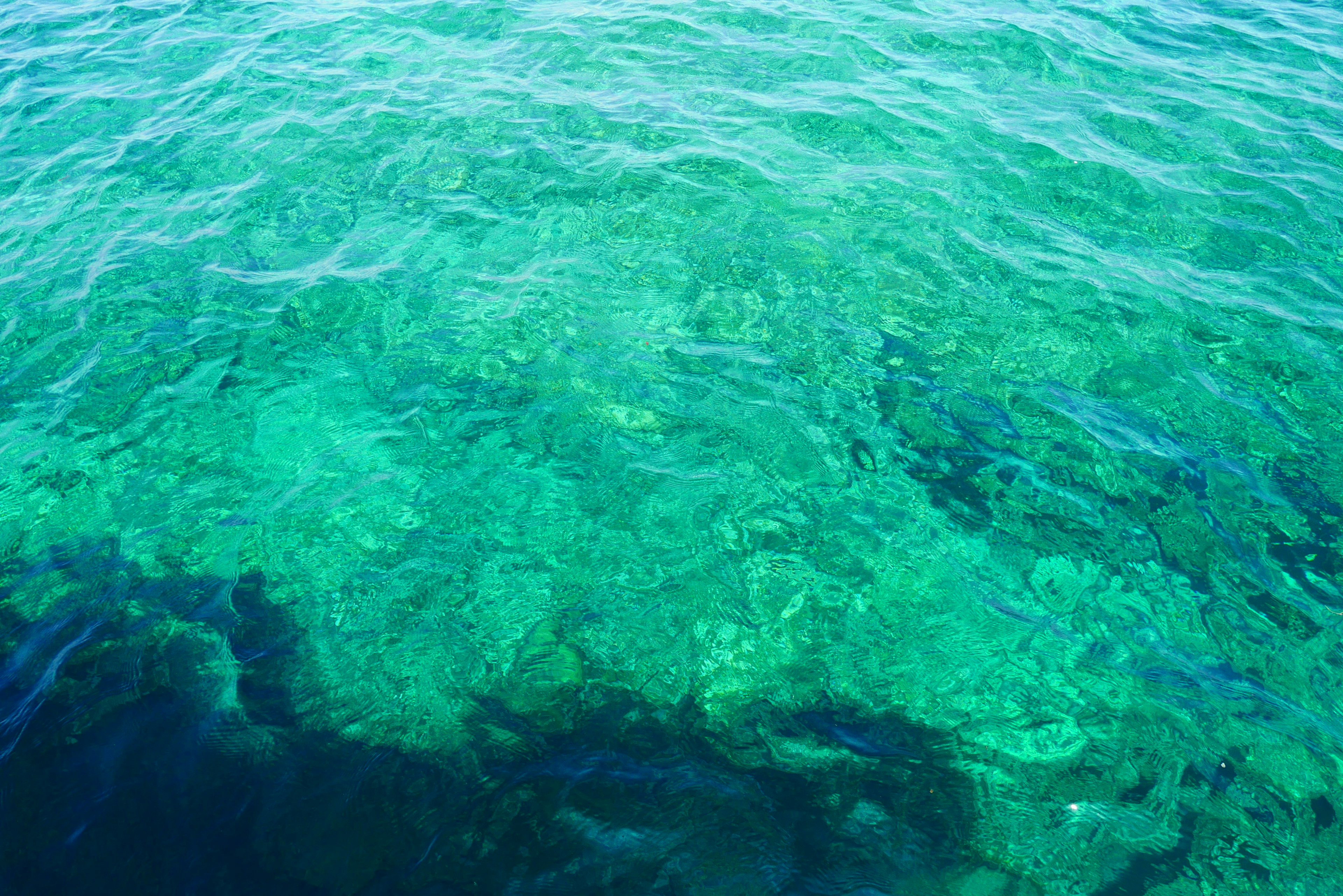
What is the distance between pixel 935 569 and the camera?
236 inches

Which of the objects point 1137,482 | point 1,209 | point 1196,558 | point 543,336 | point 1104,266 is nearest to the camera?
point 1196,558

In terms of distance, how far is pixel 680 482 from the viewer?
6.68m

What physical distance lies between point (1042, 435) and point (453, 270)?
7073 millimetres

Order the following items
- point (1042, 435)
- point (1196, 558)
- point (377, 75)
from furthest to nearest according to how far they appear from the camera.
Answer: point (377, 75) < point (1042, 435) < point (1196, 558)

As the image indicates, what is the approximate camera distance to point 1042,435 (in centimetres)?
693

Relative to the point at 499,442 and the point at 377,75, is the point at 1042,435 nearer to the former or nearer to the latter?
the point at 499,442

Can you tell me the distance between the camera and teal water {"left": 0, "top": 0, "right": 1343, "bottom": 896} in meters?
4.59

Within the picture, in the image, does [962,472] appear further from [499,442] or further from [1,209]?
[1,209]

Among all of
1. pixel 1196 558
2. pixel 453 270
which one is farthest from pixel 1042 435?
pixel 453 270

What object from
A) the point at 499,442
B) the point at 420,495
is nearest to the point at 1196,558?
the point at 499,442

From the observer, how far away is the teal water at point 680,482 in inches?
181

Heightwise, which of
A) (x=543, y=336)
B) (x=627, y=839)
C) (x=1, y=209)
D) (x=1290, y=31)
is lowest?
(x=627, y=839)

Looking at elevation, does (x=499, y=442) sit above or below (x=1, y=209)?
below

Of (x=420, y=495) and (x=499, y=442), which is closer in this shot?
(x=420, y=495)
